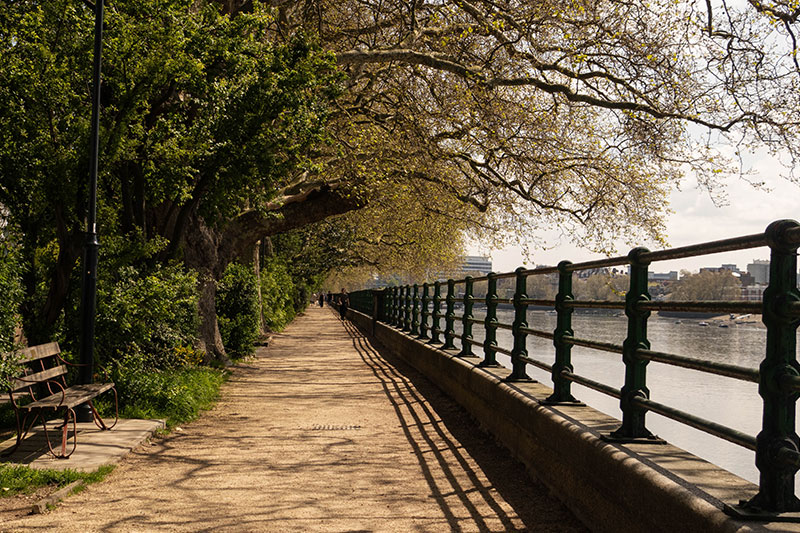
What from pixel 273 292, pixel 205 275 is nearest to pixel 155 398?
pixel 205 275

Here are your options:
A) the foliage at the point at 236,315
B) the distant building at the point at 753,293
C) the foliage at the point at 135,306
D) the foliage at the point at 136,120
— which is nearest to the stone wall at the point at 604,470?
the distant building at the point at 753,293

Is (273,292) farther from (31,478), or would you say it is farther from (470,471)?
(31,478)

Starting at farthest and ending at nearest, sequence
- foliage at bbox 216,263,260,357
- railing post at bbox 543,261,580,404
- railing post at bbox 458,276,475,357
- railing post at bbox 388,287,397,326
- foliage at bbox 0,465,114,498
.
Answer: railing post at bbox 388,287,397,326 → foliage at bbox 216,263,260,357 → railing post at bbox 458,276,475,357 → railing post at bbox 543,261,580,404 → foliage at bbox 0,465,114,498

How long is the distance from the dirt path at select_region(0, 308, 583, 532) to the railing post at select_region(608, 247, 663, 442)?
72 centimetres

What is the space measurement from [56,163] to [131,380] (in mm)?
2671

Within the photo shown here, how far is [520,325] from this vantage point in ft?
24.9

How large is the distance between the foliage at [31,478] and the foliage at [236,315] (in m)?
10.8

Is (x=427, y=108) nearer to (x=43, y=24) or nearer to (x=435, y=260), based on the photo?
(x=43, y=24)

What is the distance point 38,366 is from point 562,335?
5.58 meters

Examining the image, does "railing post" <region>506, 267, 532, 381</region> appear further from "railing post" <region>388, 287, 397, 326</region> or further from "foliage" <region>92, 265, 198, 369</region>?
"railing post" <region>388, 287, 397, 326</region>

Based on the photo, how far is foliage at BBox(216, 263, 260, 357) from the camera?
1716 centimetres

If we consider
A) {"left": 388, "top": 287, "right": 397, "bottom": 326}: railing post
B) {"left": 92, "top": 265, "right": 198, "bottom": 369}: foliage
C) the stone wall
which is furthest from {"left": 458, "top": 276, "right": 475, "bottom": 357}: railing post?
{"left": 388, "top": 287, "right": 397, "bottom": 326}: railing post

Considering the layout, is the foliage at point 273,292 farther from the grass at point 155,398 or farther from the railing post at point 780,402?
the railing post at point 780,402

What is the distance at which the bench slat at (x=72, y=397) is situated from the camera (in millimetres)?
6438
